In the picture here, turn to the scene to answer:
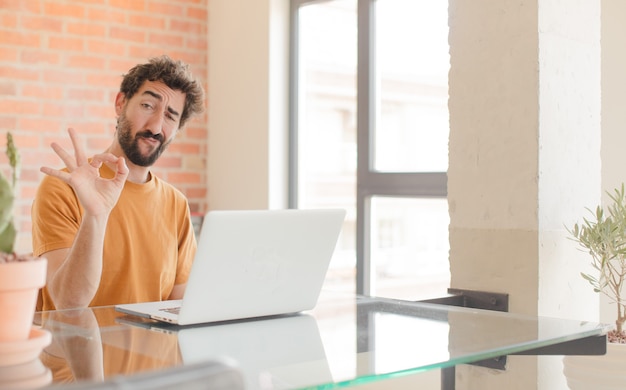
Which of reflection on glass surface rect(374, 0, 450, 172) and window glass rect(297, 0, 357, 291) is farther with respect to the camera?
window glass rect(297, 0, 357, 291)

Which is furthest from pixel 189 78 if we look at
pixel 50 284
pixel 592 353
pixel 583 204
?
pixel 592 353

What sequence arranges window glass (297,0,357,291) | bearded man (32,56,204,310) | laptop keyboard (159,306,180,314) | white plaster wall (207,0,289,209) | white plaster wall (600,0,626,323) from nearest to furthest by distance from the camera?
laptop keyboard (159,306,180,314)
bearded man (32,56,204,310)
white plaster wall (600,0,626,323)
window glass (297,0,357,291)
white plaster wall (207,0,289,209)

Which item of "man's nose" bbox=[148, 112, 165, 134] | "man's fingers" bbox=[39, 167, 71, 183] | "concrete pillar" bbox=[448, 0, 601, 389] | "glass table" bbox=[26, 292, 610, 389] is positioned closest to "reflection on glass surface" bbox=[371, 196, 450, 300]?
"concrete pillar" bbox=[448, 0, 601, 389]

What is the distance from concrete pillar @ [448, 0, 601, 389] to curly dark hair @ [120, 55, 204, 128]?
89 centimetres

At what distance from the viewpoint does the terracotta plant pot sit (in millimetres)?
1135

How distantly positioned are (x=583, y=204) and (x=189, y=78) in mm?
1323

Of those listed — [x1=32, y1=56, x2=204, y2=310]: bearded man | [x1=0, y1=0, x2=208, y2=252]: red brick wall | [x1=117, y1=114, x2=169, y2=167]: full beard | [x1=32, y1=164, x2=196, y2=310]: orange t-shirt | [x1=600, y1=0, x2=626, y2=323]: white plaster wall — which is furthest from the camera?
[x1=0, y1=0, x2=208, y2=252]: red brick wall

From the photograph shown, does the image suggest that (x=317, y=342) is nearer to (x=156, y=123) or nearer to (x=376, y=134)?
(x=156, y=123)

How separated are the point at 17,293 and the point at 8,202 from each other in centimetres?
15

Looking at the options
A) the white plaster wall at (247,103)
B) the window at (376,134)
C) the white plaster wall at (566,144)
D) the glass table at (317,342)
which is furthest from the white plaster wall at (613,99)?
the white plaster wall at (247,103)

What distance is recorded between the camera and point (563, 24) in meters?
2.35

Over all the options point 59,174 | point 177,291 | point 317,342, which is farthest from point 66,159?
point 317,342

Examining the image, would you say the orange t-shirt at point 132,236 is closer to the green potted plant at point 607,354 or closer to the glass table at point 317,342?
the glass table at point 317,342

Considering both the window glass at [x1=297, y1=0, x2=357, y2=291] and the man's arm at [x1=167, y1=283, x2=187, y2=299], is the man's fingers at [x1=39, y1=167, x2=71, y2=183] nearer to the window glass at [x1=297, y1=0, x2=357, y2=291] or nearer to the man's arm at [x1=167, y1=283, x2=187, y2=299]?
the man's arm at [x1=167, y1=283, x2=187, y2=299]
